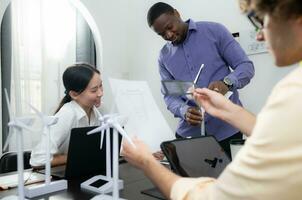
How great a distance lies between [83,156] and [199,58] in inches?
36.1

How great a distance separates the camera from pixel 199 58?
1927 millimetres

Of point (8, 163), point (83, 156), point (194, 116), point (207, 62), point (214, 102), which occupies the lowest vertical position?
point (8, 163)

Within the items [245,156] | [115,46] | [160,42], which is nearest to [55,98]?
[115,46]

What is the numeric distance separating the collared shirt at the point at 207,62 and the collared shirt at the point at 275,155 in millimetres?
1221

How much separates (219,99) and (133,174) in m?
0.49

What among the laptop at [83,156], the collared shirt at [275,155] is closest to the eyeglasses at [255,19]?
the collared shirt at [275,155]

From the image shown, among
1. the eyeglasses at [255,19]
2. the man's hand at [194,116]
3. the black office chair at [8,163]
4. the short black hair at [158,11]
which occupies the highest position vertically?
the short black hair at [158,11]

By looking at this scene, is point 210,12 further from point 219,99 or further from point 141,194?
point 141,194

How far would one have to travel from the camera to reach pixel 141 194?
1.10 m

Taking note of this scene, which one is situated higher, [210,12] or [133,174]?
[210,12]

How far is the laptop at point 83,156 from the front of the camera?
1.27 metres

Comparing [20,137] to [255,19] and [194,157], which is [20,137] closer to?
[194,157]

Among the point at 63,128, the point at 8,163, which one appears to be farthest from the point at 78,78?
the point at 8,163

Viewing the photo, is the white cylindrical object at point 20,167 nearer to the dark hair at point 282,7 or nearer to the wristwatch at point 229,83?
the dark hair at point 282,7
